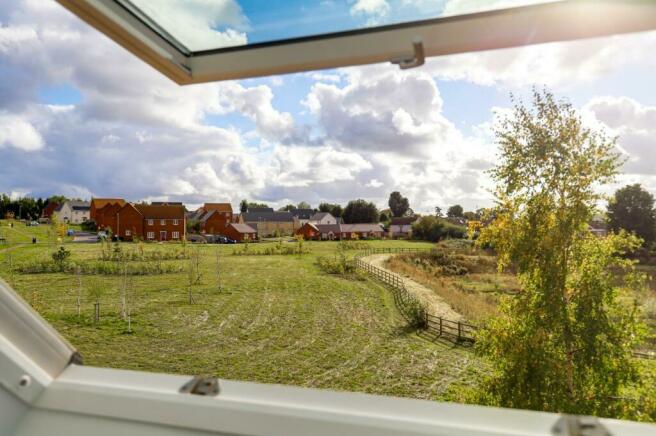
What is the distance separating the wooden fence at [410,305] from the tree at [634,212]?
774 millimetres

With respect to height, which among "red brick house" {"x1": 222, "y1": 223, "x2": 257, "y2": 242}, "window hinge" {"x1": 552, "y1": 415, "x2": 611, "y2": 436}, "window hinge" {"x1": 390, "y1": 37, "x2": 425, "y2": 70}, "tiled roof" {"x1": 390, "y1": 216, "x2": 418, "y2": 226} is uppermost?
"window hinge" {"x1": 390, "y1": 37, "x2": 425, "y2": 70}

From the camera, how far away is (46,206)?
84.7 inches

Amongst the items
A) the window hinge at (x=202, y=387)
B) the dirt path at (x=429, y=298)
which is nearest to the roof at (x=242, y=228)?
the dirt path at (x=429, y=298)

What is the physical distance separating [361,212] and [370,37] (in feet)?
4.59

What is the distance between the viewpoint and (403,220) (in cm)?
206

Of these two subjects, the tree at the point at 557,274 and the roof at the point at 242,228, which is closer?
the tree at the point at 557,274

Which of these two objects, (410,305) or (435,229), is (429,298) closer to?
(410,305)

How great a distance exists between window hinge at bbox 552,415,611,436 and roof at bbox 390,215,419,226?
1.52 metres

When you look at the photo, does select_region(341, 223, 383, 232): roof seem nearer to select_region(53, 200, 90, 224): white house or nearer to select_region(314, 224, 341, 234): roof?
select_region(314, 224, 341, 234): roof

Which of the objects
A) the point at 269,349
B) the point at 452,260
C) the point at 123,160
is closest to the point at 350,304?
the point at 269,349

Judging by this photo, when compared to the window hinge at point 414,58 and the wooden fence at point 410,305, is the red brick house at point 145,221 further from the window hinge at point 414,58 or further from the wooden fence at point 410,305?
the window hinge at point 414,58

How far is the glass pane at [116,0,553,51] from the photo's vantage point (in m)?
0.78

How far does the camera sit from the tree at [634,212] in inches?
63.1

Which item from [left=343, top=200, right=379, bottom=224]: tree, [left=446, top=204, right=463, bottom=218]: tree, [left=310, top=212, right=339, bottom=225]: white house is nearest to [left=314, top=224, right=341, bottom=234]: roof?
[left=310, top=212, right=339, bottom=225]: white house
